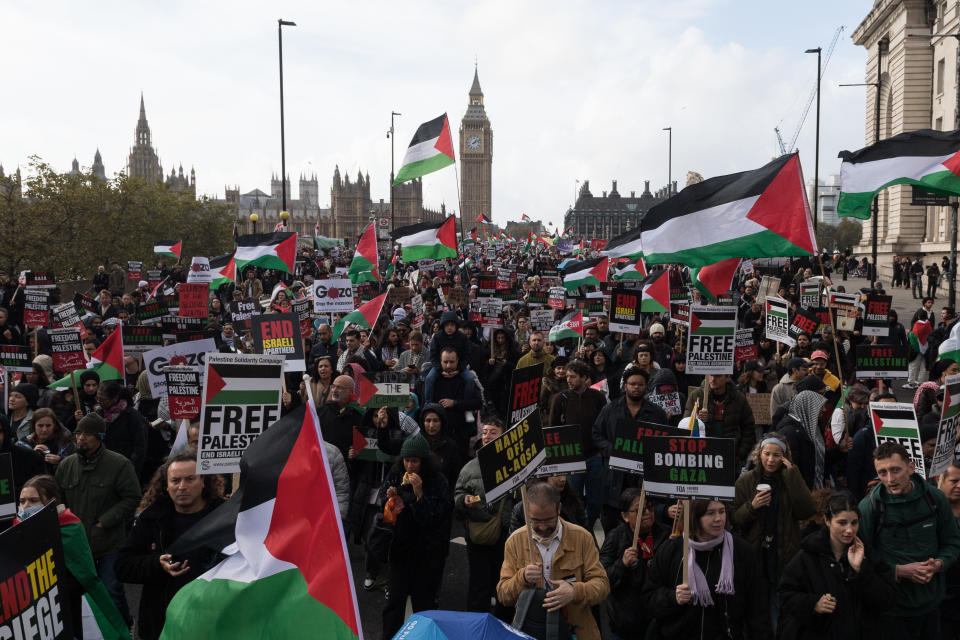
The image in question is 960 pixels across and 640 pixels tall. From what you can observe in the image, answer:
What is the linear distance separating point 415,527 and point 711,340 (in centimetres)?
368

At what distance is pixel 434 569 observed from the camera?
5.87 metres

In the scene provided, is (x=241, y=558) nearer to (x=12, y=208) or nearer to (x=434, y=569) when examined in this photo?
(x=434, y=569)

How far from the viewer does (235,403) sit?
563cm

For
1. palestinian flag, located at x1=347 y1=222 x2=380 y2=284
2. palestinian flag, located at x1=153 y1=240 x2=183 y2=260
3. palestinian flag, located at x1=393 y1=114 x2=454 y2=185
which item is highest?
palestinian flag, located at x1=393 y1=114 x2=454 y2=185

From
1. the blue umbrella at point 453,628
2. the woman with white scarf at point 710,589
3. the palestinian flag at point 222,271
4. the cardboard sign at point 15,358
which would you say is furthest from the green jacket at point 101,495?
the palestinian flag at point 222,271

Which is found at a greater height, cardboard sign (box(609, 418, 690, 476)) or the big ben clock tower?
the big ben clock tower

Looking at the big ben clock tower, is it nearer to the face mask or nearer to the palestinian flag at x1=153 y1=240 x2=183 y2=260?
the palestinian flag at x1=153 y1=240 x2=183 y2=260

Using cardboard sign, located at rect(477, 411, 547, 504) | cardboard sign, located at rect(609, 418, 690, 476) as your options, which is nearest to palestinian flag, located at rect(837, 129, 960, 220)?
cardboard sign, located at rect(609, 418, 690, 476)

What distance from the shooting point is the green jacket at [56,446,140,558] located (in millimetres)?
5992

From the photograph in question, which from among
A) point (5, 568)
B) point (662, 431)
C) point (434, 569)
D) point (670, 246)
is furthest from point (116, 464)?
point (670, 246)

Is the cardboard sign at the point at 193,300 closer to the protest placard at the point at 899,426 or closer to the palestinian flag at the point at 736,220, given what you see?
the palestinian flag at the point at 736,220

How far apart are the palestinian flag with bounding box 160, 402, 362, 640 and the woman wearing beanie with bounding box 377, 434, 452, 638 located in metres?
1.78

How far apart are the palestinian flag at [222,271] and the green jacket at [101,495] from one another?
12.6 m

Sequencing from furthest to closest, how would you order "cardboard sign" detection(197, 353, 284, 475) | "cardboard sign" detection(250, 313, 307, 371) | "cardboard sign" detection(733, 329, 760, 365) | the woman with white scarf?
1. "cardboard sign" detection(733, 329, 760, 365)
2. "cardboard sign" detection(250, 313, 307, 371)
3. "cardboard sign" detection(197, 353, 284, 475)
4. the woman with white scarf
